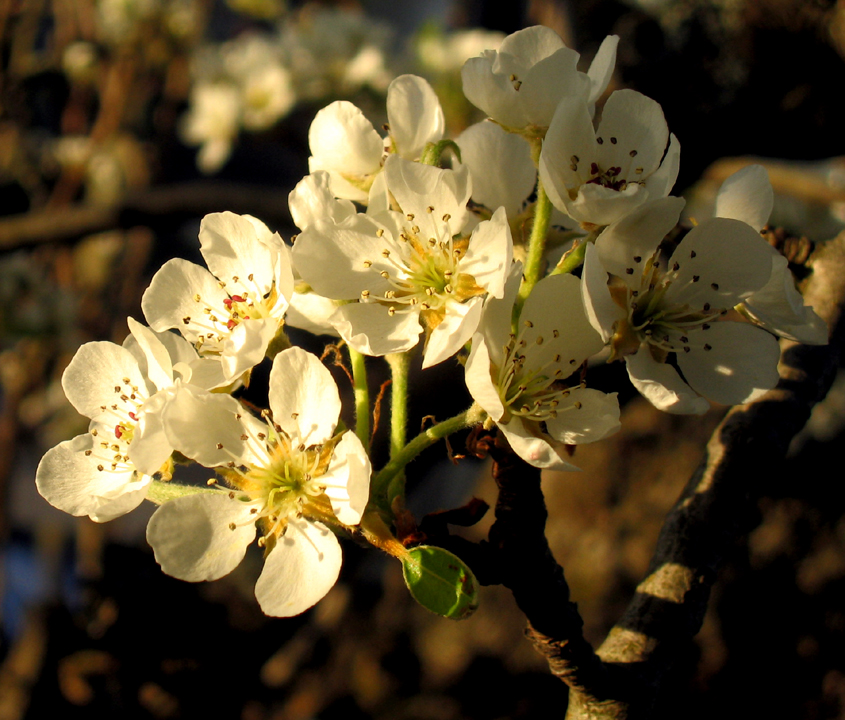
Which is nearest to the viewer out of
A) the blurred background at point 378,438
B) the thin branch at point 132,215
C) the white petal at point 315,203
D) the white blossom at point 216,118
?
the white petal at point 315,203

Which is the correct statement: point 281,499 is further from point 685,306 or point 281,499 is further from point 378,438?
point 378,438

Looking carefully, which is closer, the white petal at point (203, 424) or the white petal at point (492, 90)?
the white petal at point (203, 424)

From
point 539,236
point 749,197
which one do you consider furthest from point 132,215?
point 749,197

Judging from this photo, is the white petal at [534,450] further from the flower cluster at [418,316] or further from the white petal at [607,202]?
the white petal at [607,202]

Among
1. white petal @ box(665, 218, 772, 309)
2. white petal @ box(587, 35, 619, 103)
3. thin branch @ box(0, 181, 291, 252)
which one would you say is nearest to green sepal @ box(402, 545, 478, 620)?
white petal @ box(665, 218, 772, 309)

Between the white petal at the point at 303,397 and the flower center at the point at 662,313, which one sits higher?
the flower center at the point at 662,313

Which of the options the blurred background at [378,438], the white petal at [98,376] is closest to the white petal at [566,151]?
the white petal at [98,376]

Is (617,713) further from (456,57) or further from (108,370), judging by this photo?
(456,57)
